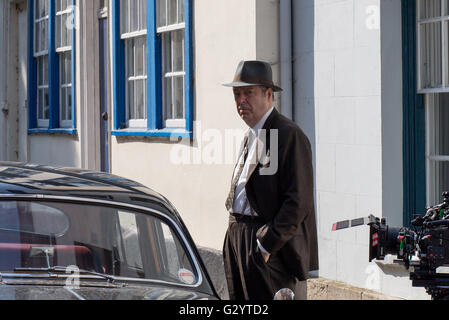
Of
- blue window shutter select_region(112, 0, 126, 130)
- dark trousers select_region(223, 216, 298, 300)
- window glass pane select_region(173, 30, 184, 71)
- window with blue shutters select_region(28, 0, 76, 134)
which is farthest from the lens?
window with blue shutters select_region(28, 0, 76, 134)

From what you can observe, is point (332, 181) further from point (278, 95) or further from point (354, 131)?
point (278, 95)

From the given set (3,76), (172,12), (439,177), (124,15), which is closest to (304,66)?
(439,177)

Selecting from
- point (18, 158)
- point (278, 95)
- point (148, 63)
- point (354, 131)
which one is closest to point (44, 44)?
point (18, 158)

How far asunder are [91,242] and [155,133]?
20.2 ft

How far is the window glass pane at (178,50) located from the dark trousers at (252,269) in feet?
16.9

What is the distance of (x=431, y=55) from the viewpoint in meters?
7.16

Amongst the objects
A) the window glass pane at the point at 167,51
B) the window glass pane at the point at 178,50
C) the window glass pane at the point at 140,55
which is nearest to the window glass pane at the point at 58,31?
the window glass pane at the point at 140,55

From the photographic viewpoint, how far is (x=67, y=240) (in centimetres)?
445

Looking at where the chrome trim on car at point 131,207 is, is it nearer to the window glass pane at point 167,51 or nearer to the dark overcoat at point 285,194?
the dark overcoat at point 285,194

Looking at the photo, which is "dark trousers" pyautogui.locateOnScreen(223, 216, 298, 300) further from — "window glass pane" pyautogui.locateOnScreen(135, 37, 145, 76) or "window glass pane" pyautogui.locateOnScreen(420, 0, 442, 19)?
"window glass pane" pyautogui.locateOnScreen(135, 37, 145, 76)

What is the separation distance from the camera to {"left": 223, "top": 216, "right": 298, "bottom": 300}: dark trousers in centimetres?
540

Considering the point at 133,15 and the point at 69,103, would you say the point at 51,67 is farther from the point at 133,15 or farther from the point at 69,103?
the point at 133,15

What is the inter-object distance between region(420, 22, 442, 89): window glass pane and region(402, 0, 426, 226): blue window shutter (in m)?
0.08

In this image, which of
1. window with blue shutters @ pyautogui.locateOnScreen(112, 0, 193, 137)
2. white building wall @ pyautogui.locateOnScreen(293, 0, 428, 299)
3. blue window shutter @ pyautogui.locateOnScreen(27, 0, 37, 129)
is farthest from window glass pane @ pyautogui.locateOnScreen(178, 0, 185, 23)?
blue window shutter @ pyautogui.locateOnScreen(27, 0, 37, 129)
